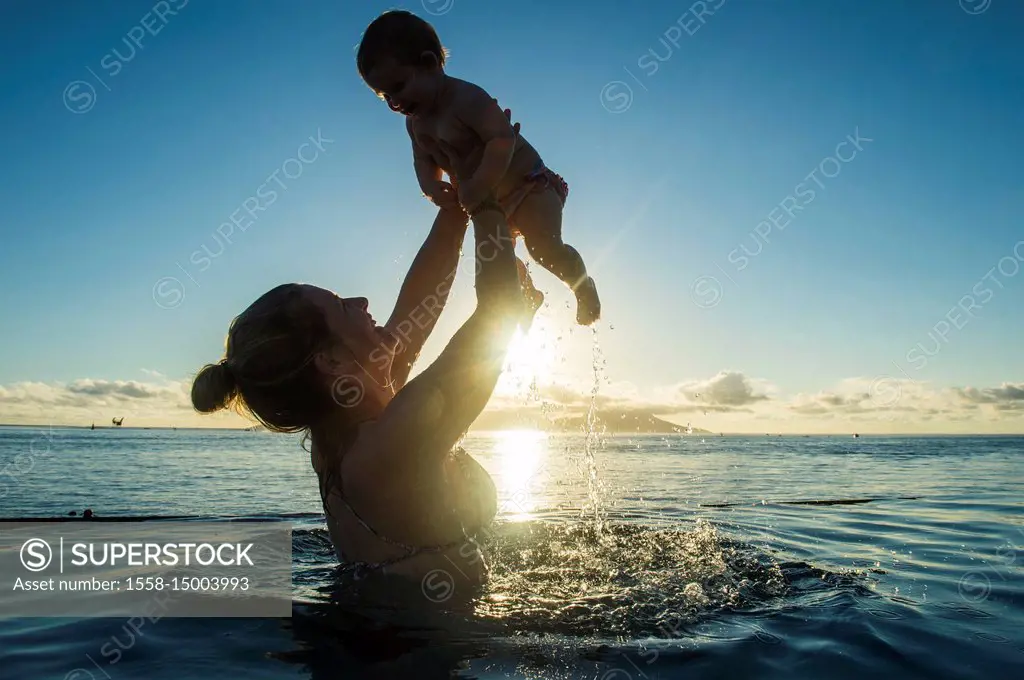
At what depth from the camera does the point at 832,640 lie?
10.6 ft

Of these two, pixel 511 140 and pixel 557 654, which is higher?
pixel 511 140

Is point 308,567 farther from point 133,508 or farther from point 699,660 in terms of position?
point 133,508

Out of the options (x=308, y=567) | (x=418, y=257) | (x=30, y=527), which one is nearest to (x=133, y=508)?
(x=30, y=527)

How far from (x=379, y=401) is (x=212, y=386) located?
78 cm

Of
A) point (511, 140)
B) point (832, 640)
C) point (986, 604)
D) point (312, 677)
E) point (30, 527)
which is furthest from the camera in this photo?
point (30, 527)

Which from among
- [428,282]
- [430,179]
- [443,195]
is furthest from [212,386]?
Result: [430,179]

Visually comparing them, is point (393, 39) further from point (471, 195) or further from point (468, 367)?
point (468, 367)

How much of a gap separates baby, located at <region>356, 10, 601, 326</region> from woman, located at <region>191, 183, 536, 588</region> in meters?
0.81

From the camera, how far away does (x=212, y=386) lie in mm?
2941

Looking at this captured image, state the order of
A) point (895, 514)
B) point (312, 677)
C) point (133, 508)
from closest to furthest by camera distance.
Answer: point (312, 677)
point (895, 514)
point (133, 508)

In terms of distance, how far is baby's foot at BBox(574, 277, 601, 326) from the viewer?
419 centimetres

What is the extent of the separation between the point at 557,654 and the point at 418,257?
2272 millimetres

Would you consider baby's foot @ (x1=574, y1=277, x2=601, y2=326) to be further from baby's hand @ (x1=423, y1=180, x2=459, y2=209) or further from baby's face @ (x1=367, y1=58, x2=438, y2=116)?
baby's face @ (x1=367, y1=58, x2=438, y2=116)

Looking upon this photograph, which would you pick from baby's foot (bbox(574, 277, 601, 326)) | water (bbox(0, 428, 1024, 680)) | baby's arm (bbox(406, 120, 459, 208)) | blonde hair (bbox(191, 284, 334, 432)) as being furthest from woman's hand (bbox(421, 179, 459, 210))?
water (bbox(0, 428, 1024, 680))
